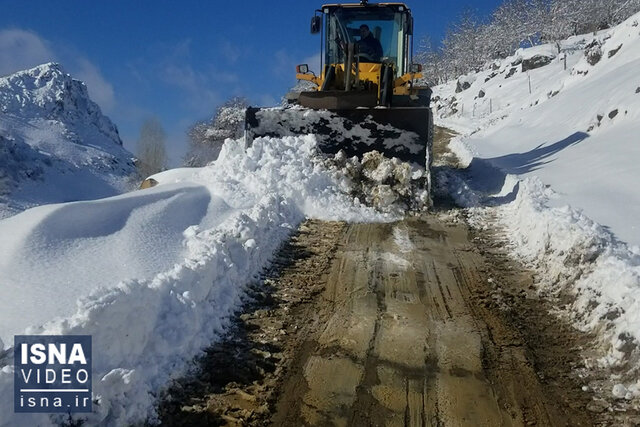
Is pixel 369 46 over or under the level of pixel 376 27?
under

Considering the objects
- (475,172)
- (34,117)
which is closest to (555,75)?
(475,172)

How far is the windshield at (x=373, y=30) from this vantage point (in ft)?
31.1

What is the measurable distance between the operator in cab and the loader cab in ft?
0.09

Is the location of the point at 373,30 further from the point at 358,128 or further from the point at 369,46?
the point at 358,128

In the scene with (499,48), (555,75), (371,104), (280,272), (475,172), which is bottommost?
(280,272)

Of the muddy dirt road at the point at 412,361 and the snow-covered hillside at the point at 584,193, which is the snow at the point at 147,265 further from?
the snow-covered hillside at the point at 584,193

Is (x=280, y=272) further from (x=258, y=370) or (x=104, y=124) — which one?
(x=104, y=124)

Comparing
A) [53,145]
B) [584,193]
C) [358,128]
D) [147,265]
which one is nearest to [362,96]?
[358,128]

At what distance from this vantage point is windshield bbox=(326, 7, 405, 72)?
9477mm

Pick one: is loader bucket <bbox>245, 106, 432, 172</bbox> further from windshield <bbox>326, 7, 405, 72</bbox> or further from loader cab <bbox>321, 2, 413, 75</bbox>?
windshield <bbox>326, 7, 405, 72</bbox>

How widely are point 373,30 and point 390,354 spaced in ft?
25.5

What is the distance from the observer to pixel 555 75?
30766 millimetres

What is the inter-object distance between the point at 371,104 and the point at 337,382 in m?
6.15

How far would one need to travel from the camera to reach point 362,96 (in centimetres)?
837
